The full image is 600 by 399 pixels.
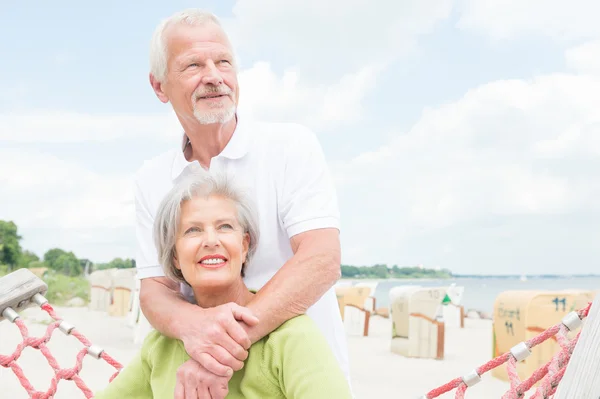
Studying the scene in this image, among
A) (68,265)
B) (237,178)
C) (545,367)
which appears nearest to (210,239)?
(237,178)

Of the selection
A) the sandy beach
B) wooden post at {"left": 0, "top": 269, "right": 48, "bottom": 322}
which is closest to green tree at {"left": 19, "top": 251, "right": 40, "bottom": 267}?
the sandy beach

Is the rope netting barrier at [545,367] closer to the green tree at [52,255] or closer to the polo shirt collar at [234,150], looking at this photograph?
the polo shirt collar at [234,150]

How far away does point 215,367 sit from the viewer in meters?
1.85

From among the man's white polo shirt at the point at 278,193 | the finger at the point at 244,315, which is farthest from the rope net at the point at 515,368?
the finger at the point at 244,315

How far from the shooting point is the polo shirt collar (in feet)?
8.18

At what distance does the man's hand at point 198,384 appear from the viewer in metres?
1.87

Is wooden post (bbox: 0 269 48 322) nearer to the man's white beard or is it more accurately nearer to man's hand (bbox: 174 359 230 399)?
the man's white beard

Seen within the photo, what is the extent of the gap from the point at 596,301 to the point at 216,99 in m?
1.36

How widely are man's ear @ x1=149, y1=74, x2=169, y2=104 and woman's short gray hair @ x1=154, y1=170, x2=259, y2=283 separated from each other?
63 centimetres

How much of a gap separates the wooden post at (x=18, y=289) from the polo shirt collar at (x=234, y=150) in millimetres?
1144

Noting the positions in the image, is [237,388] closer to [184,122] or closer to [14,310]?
[184,122]

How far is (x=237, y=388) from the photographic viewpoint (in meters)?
1.95

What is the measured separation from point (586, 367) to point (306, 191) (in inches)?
40.2

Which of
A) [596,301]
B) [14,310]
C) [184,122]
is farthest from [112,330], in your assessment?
[596,301]
